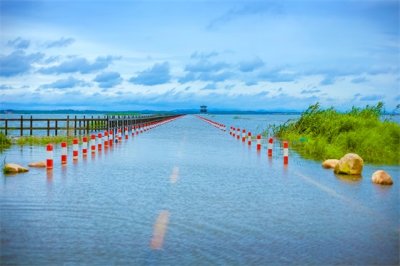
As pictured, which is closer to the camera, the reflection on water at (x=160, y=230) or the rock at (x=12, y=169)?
the reflection on water at (x=160, y=230)

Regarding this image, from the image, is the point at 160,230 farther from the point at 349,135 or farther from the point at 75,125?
the point at 75,125

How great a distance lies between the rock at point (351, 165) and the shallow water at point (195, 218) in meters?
0.45

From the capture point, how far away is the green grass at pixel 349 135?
88.7 ft

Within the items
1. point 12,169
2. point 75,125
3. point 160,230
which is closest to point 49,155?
point 12,169

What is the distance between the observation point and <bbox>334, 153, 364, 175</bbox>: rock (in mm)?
18406

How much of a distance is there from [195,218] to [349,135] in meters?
20.6

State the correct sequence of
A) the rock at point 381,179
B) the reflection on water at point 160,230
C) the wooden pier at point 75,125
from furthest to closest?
the wooden pier at point 75,125
the rock at point 381,179
the reflection on water at point 160,230

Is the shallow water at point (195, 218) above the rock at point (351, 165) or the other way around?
the other way around

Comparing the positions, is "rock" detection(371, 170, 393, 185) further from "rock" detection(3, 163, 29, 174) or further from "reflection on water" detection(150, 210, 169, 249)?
"rock" detection(3, 163, 29, 174)

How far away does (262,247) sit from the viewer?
823 cm

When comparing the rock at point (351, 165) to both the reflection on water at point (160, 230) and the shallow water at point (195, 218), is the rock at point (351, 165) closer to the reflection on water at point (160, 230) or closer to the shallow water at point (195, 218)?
the shallow water at point (195, 218)

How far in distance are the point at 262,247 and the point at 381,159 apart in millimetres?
18536

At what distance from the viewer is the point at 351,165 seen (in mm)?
18422

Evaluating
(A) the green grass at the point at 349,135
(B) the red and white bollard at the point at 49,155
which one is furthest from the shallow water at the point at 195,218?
(A) the green grass at the point at 349,135
